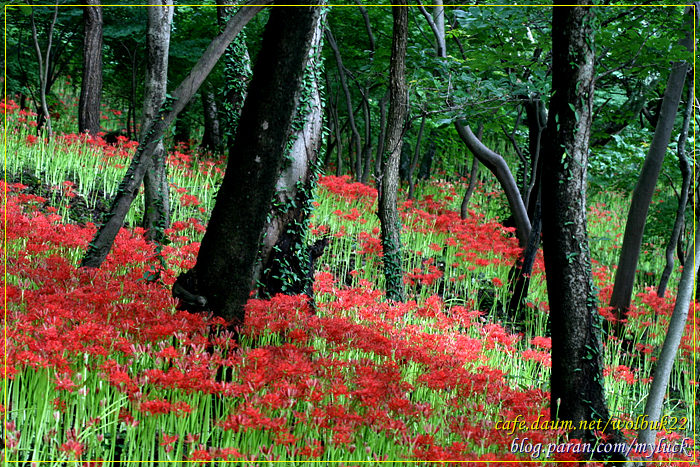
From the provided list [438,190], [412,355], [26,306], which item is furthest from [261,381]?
[438,190]

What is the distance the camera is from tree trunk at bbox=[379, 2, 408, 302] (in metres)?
6.38

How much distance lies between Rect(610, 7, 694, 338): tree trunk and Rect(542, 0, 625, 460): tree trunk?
3.90 meters

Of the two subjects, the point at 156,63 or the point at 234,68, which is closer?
the point at 156,63

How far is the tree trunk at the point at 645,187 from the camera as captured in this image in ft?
22.3

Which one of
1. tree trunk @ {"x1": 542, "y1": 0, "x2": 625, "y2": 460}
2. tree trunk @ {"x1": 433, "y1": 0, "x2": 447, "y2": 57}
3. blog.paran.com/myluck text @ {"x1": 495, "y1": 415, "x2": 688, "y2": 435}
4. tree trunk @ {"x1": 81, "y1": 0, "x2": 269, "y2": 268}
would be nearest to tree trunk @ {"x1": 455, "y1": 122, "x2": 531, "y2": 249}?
tree trunk @ {"x1": 433, "y1": 0, "x2": 447, "y2": 57}

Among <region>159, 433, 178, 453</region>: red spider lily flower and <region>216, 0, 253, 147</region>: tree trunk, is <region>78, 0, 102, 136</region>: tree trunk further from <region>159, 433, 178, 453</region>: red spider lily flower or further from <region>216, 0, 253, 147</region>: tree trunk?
<region>159, 433, 178, 453</region>: red spider lily flower

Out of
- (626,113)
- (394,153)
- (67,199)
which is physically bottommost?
(67,199)

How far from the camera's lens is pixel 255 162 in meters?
3.71

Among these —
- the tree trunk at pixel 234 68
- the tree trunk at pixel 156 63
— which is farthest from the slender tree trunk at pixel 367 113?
the tree trunk at pixel 156 63

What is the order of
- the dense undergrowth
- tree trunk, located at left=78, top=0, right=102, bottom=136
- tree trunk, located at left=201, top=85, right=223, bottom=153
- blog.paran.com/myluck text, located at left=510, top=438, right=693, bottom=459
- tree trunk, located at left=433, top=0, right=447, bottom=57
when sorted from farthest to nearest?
tree trunk, located at left=201, top=85, right=223, bottom=153
tree trunk, located at left=78, top=0, right=102, bottom=136
tree trunk, located at left=433, top=0, right=447, bottom=57
blog.paran.com/myluck text, located at left=510, top=438, right=693, bottom=459
the dense undergrowth

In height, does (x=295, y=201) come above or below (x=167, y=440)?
above

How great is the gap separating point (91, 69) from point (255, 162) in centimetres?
771

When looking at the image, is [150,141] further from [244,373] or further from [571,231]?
[571,231]

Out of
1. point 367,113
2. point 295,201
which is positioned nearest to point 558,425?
point 295,201
